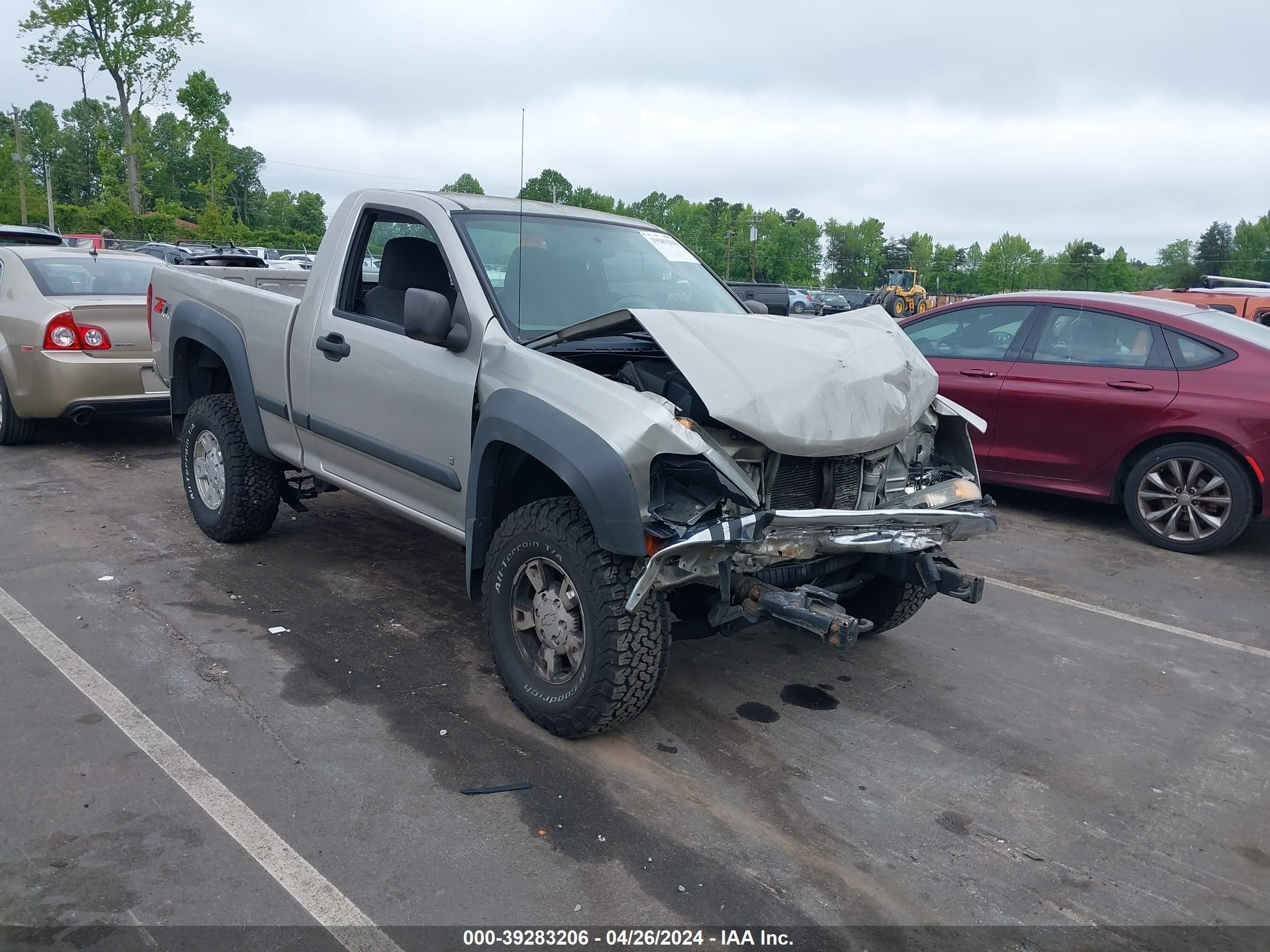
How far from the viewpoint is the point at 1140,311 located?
7.30 metres

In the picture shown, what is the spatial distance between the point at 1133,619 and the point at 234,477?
16.7 feet

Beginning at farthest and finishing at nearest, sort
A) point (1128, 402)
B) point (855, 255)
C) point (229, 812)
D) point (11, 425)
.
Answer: point (855, 255)
point (11, 425)
point (1128, 402)
point (229, 812)

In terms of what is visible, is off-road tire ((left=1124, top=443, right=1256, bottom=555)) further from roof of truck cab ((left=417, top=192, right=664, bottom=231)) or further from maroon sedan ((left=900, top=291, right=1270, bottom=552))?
roof of truck cab ((left=417, top=192, right=664, bottom=231))

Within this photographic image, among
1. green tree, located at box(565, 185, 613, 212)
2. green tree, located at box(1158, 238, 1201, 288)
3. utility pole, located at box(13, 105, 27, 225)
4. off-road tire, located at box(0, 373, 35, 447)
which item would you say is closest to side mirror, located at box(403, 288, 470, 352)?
off-road tire, located at box(0, 373, 35, 447)

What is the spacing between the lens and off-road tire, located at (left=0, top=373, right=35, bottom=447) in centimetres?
848

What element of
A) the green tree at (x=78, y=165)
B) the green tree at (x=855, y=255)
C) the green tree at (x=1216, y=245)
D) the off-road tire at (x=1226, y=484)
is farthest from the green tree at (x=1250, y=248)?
the green tree at (x=78, y=165)

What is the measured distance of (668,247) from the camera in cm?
552

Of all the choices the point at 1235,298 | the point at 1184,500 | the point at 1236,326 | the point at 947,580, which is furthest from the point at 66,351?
the point at 1235,298

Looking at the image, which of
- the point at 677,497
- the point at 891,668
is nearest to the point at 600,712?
the point at 677,497

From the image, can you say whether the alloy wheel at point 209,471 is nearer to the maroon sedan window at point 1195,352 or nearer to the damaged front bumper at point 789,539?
the damaged front bumper at point 789,539

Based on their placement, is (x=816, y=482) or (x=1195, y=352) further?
(x=1195, y=352)

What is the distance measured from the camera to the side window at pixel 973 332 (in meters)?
7.94

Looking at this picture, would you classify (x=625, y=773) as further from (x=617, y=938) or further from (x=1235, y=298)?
(x=1235, y=298)

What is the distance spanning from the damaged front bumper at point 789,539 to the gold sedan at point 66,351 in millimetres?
6098
